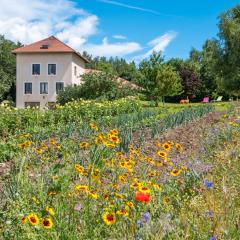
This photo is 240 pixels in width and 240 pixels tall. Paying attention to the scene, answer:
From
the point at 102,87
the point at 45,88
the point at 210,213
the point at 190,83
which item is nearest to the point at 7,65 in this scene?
the point at 45,88

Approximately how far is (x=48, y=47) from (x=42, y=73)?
3.32 m

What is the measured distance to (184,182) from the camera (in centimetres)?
445

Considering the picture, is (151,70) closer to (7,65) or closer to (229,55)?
(229,55)

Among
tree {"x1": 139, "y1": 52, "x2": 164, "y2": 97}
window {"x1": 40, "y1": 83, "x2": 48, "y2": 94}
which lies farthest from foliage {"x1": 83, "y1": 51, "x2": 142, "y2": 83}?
window {"x1": 40, "y1": 83, "x2": 48, "y2": 94}

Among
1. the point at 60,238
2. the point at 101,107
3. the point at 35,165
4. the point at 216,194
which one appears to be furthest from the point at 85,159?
the point at 101,107

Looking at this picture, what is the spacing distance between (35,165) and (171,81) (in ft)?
114

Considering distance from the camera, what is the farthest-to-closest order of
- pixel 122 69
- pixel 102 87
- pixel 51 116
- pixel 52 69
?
pixel 122 69 < pixel 52 69 < pixel 102 87 < pixel 51 116

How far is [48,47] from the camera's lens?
50.8m

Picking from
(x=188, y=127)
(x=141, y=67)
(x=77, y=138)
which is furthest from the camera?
(x=141, y=67)

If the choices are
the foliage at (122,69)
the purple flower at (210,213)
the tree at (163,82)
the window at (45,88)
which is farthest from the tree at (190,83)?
the purple flower at (210,213)

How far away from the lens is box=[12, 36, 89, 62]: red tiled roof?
4962cm

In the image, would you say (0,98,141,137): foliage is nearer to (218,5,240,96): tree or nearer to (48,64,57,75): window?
(218,5,240,96): tree

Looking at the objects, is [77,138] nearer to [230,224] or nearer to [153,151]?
[153,151]

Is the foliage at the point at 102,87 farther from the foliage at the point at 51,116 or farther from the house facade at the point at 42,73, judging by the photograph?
the house facade at the point at 42,73
